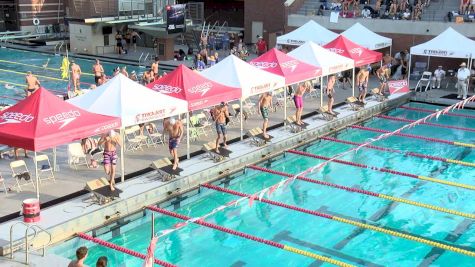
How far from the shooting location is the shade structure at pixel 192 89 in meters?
14.7

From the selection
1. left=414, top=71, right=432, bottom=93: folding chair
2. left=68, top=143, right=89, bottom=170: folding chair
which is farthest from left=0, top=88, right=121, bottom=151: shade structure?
left=414, top=71, right=432, bottom=93: folding chair

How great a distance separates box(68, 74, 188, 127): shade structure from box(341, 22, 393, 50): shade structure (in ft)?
46.0

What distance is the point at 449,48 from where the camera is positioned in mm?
23703

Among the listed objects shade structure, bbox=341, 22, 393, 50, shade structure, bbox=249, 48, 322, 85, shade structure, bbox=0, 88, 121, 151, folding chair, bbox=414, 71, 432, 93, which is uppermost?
→ shade structure, bbox=341, 22, 393, 50

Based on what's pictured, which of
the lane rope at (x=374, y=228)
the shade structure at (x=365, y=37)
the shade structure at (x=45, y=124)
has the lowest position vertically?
the lane rope at (x=374, y=228)

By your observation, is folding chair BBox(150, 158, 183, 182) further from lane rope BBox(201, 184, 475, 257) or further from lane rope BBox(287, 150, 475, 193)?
lane rope BBox(287, 150, 475, 193)

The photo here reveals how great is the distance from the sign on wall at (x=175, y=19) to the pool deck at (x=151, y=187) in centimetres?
1375

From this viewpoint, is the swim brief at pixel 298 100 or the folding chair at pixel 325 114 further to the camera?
the folding chair at pixel 325 114

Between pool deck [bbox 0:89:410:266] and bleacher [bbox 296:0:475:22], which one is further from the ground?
bleacher [bbox 296:0:475:22]

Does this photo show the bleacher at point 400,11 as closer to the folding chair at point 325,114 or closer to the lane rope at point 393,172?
the folding chair at point 325,114

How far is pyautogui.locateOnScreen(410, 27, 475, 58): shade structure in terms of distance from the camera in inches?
923

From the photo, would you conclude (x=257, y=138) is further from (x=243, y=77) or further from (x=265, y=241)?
(x=265, y=241)

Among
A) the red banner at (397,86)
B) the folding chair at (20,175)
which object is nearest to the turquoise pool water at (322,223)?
the folding chair at (20,175)

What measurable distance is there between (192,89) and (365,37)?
1378cm
